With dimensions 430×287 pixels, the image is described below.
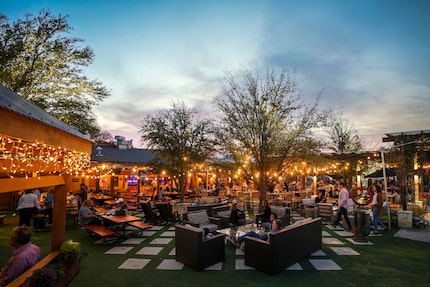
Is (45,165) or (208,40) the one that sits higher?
(208,40)

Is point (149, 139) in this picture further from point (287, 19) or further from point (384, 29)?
point (384, 29)

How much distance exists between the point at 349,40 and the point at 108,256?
36.3 feet

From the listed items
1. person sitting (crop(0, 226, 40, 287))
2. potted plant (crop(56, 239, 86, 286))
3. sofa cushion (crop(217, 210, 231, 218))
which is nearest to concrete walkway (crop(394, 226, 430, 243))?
sofa cushion (crop(217, 210, 231, 218))

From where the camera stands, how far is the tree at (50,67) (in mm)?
11453

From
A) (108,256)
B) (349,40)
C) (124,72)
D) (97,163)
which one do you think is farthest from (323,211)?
(97,163)

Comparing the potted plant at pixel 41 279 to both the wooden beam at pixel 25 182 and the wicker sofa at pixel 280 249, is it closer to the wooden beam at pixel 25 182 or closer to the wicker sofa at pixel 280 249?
the wooden beam at pixel 25 182

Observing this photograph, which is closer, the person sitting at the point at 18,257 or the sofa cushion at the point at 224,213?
the person sitting at the point at 18,257

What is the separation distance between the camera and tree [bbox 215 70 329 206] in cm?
1009

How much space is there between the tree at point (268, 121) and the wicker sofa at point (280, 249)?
4.07 meters

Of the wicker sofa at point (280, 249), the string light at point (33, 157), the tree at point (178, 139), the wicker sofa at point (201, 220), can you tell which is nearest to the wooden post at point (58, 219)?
the string light at point (33, 157)

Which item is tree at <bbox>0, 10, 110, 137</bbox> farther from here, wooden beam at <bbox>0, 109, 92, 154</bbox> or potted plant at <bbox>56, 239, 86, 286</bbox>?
potted plant at <bbox>56, 239, 86, 286</bbox>

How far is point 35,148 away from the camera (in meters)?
4.75

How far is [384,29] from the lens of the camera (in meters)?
9.02

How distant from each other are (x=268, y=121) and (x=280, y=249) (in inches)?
221
